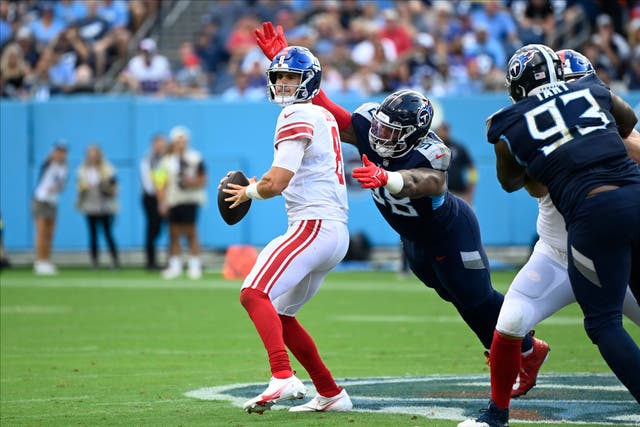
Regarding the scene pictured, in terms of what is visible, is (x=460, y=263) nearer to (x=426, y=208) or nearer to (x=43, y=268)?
(x=426, y=208)

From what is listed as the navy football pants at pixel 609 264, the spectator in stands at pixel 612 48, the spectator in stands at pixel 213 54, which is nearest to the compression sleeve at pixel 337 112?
the navy football pants at pixel 609 264

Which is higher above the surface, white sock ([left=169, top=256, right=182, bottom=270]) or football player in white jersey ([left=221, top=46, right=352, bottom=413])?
football player in white jersey ([left=221, top=46, right=352, bottom=413])

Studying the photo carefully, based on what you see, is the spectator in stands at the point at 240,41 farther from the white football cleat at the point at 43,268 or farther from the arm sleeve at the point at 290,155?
the arm sleeve at the point at 290,155

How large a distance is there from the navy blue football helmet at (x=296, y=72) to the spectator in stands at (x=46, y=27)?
15212 mm

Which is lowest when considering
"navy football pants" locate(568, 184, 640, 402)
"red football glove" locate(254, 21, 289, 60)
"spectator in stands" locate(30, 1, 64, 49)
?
"navy football pants" locate(568, 184, 640, 402)

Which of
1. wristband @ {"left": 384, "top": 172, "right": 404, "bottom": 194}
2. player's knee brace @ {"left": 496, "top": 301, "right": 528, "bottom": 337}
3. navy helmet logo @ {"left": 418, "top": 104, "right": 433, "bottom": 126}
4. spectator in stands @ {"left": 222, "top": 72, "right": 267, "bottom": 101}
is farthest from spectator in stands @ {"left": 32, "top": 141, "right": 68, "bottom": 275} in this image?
player's knee brace @ {"left": 496, "top": 301, "right": 528, "bottom": 337}

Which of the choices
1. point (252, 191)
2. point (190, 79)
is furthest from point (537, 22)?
point (252, 191)

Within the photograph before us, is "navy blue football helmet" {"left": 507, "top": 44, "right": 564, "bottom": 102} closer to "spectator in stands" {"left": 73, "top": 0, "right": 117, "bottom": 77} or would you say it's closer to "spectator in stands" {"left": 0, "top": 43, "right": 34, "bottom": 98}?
"spectator in stands" {"left": 0, "top": 43, "right": 34, "bottom": 98}

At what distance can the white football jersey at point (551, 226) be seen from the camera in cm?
612

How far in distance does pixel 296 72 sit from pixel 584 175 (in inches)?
77.4

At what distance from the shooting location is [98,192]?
17953 millimetres

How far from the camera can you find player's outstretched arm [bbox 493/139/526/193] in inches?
214

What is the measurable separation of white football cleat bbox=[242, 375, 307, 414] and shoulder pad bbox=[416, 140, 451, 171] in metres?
1.37

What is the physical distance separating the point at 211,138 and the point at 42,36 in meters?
4.30
